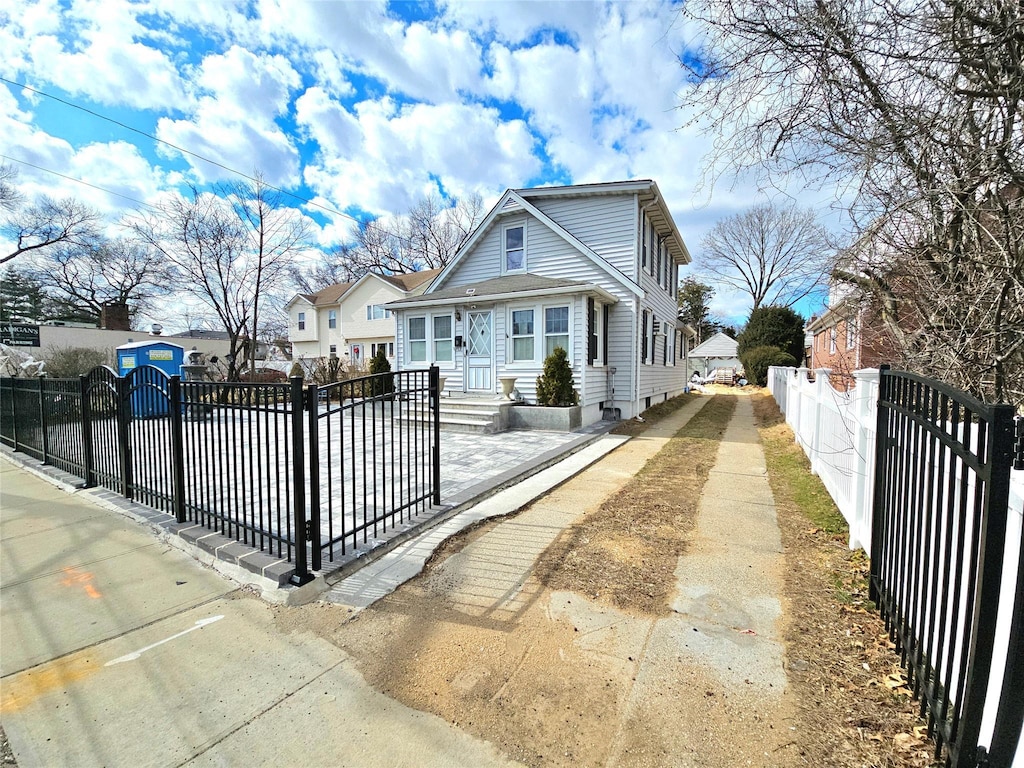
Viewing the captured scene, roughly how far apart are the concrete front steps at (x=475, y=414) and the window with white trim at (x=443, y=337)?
5.44ft

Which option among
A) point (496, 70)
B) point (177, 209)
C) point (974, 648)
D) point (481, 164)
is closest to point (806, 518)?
point (974, 648)

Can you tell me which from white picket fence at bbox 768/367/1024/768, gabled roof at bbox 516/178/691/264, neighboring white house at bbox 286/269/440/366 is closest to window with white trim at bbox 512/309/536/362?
gabled roof at bbox 516/178/691/264

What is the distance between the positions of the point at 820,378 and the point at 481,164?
13.0 m

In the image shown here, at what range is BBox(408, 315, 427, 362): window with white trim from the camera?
1263cm

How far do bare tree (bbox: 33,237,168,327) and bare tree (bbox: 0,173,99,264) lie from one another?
2.47 feet

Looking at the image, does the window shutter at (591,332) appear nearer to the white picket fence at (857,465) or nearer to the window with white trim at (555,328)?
the window with white trim at (555,328)

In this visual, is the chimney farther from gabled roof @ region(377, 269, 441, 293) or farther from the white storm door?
the white storm door

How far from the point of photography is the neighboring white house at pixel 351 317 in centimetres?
2769

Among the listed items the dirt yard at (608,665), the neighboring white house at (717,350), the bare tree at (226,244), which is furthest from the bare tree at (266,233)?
the neighboring white house at (717,350)

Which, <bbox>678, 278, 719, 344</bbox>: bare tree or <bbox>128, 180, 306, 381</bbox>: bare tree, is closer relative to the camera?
<bbox>128, 180, 306, 381</bbox>: bare tree

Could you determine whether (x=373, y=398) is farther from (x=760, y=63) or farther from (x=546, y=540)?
(x=760, y=63)

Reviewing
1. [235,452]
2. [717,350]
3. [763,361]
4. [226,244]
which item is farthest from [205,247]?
[717,350]

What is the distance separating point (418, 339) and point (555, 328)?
432cm

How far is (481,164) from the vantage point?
15.1 metres
